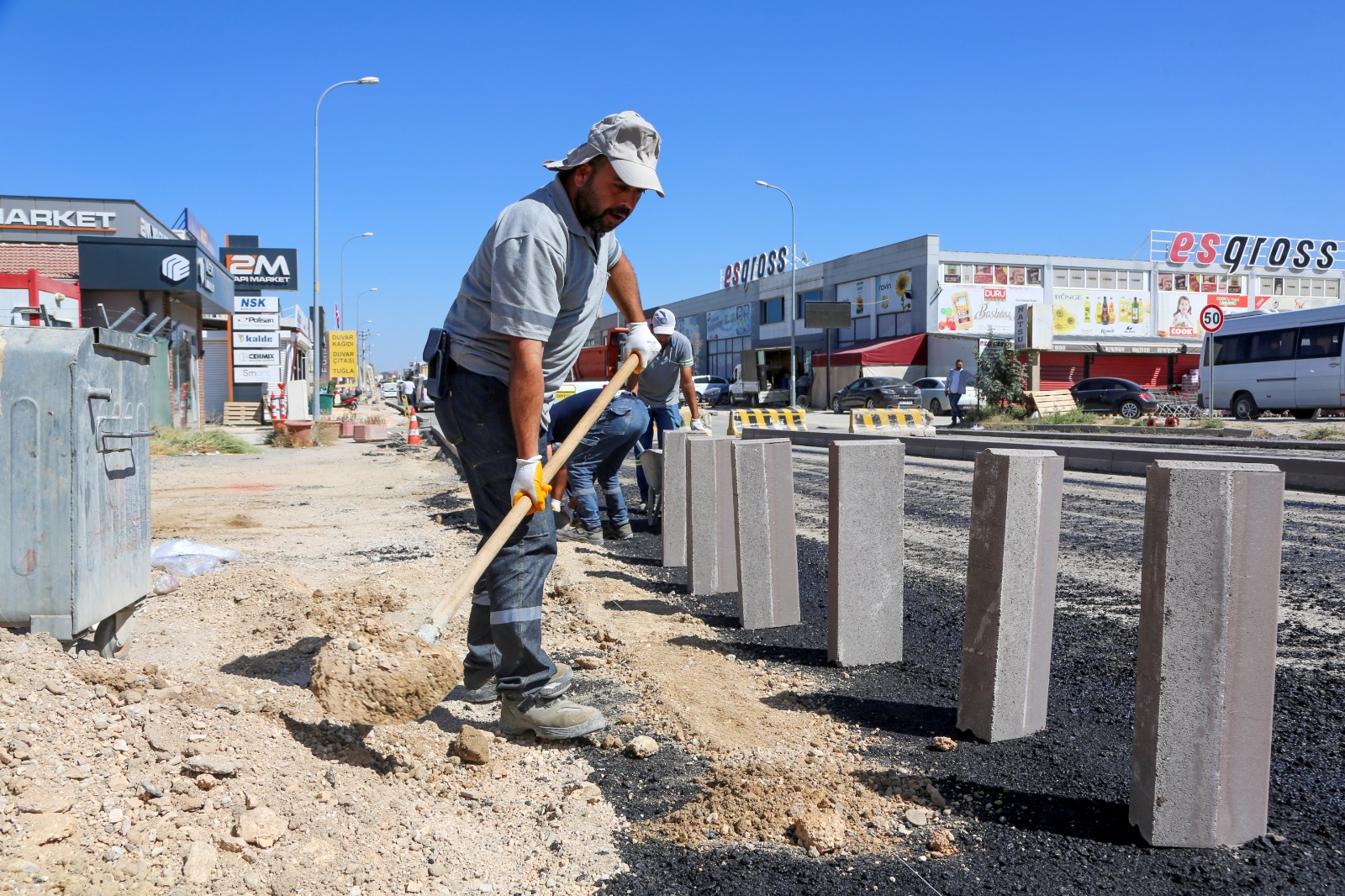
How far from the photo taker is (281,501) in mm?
11391

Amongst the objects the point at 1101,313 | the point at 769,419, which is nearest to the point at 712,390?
the point at 1101,313

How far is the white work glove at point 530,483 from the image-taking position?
314 centimetres

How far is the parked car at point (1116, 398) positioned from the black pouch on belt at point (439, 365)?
3076 cm

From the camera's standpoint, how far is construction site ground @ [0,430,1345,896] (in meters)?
2.35

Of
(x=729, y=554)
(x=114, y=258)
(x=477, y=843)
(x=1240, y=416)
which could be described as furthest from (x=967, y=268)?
(x=477, y=843)

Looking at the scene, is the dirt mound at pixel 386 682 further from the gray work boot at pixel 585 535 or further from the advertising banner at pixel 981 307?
the advertising banner at pixel 981 307

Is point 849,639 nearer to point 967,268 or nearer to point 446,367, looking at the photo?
point 446,367

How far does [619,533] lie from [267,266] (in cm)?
4252

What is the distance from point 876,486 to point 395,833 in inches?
92.6

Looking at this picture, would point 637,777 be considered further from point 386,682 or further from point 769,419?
point 769,419

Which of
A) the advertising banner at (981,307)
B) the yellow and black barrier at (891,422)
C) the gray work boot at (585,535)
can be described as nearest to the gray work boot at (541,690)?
the gray work boot at (585,535)

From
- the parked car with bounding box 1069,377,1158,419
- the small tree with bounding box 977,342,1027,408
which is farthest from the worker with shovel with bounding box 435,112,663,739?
the parked car with bounding box 1069,377,1158,419

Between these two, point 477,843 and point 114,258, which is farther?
point 114,258

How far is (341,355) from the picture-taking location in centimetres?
4588
